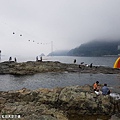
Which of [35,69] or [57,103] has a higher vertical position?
[35,69]

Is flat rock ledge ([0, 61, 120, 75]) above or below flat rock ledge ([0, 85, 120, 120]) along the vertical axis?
above

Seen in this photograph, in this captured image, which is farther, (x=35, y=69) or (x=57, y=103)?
(x=35, y=69)

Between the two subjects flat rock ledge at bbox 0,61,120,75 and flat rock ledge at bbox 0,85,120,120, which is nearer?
flat rock ledge at bbox 0,85,120,120

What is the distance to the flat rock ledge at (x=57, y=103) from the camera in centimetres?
1945

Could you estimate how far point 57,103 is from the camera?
918 inches

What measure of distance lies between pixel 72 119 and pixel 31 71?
117 ft

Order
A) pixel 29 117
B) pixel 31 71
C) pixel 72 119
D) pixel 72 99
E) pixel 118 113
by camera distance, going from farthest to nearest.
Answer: pixel 31 71, pixel 72 99, pixel 118 113, pixel 72 119, pixel 29 117

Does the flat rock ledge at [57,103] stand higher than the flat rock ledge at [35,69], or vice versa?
the flat rock ledge at [35,69]

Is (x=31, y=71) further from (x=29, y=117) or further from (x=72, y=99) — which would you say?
(x=29, y=117)

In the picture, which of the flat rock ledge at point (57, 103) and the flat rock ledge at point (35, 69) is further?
the flat rock ledge at point (35, 69)

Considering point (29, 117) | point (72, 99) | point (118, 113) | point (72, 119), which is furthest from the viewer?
point (72, 99)

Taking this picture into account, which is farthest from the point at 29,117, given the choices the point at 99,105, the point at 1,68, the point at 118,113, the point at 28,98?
the point at 1,68

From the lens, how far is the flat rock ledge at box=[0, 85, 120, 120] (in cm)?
1945

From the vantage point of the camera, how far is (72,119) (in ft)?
65.3
